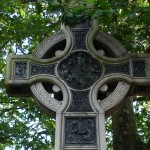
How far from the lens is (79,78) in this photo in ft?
17.1

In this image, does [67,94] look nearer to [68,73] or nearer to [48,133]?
[68,73]

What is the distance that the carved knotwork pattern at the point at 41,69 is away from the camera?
208 inches

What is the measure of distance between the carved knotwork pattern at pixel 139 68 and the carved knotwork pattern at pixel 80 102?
713 mm

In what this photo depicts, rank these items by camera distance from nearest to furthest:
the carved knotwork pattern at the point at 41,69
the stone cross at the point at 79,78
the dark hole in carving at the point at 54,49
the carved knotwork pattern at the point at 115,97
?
the stone cross at the point at 79,78 < the carved knotwork pattern at the point at 115,97 < the carved knotwork pattern at the point at 41,69 < the dark hole in carving at the point at 54,49

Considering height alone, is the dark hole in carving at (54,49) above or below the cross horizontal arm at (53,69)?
above

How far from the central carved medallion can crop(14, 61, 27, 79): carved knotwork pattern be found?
1.46 ft

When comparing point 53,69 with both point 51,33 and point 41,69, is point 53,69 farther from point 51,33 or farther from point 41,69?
point 51,33

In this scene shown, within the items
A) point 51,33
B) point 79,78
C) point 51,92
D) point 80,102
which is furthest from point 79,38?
point 51,33

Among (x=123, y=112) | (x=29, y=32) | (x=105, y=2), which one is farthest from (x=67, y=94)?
(x=29, y=32)

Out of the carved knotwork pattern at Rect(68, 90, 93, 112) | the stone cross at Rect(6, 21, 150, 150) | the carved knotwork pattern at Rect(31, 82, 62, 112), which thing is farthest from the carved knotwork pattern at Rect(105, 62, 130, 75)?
the carved knotwork pattern at Rect(31, 82, 62, 112)

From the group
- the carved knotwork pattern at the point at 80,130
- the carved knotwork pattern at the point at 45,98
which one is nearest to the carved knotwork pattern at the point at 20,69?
the carved knotwork pattern at the point at 45,98

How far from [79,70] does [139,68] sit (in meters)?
0.80

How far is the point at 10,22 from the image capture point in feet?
31.3

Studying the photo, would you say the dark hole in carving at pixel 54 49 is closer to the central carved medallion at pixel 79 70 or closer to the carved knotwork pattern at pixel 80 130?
the central carved medallion at pixel 79 70
